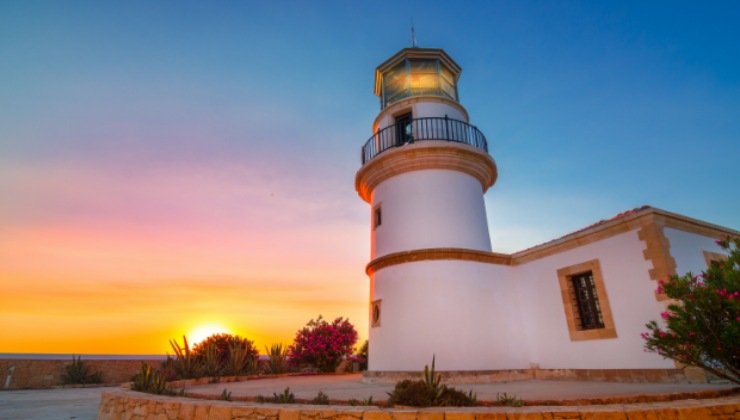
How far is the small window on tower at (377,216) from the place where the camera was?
11.6 m

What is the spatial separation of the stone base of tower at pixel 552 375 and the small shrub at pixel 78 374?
1142 cm

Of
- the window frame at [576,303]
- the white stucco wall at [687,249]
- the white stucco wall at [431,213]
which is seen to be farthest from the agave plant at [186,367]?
the white stucco wall at [687,249]

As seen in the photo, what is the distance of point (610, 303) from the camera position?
8328 millimetres

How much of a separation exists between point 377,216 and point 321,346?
6.48 metres

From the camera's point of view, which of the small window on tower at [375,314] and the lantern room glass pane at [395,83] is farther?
the lantern room glass pane at [395,83]

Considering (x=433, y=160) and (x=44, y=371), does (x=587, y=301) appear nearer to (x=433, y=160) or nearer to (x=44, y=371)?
(x=433, y=160)

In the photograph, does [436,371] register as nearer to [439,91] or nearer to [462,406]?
[462,406]

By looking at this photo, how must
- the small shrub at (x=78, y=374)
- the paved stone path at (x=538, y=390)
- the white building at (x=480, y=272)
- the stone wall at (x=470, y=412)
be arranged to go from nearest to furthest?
the stone wall at (x=470, y=412) < the paved stone path at (x=538, y=390) < the white building at (x=480, y=272) < the small shrub at (x=78, y=374)

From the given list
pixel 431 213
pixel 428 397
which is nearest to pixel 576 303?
pixel 431 213

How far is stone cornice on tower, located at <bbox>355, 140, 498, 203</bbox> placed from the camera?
10.9 m

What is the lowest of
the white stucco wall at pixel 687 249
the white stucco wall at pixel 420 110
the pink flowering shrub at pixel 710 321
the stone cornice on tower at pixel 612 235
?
the pink flowering shrub at pixel 710 321

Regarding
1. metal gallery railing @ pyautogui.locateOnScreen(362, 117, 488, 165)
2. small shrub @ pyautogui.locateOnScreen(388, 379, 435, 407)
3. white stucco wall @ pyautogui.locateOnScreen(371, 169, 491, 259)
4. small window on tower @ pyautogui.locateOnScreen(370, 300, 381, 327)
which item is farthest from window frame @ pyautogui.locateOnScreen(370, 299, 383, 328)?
small shrub @ pyautogui.locateOnScreen(388, 379, 435, 407)

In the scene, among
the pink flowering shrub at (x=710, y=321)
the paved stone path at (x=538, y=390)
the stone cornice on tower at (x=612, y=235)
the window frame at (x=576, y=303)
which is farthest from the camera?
the window frame at (x=576, y=303)

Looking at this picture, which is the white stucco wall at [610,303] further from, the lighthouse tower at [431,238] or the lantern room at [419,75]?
the lantern room at [419,75]
